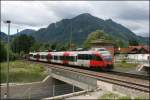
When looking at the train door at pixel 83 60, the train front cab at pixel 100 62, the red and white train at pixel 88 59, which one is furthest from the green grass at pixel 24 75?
the train front cab at pixel 100 62

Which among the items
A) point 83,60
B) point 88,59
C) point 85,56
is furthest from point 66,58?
point 88,59

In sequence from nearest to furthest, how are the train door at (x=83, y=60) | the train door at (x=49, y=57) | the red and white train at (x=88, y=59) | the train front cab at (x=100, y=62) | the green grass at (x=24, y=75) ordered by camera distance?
the train front cab at (x=100, y=62), the red and white train at (x=88, y=59), the train door at (x=83, y=60), the green grass at (x=24, y=75), the train door at (x=49, y=57)

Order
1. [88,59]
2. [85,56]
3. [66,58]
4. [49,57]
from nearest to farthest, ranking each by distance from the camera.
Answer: [88,59] < [85,56] < [66,58] < [49,57]

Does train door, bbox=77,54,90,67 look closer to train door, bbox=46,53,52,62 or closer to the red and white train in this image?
the red and white train

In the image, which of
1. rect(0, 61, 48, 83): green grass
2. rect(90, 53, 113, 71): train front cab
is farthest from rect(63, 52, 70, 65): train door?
rect(90, 53, 113, 71): train front cab

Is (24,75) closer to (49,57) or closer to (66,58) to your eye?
(66,58)

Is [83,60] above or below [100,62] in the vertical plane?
above

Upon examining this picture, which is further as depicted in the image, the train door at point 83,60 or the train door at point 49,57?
the train door at point 49,57

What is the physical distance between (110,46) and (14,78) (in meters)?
36.0

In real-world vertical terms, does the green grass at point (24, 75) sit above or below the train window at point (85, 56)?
below

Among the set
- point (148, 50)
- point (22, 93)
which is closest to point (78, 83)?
point (22, 93)

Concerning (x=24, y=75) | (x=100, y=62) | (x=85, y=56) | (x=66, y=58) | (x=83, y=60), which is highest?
(x=85, y=56)

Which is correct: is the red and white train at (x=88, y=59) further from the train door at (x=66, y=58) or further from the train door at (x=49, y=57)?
the train door at (x=49, y=57)

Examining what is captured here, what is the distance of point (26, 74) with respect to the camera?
46.6m
